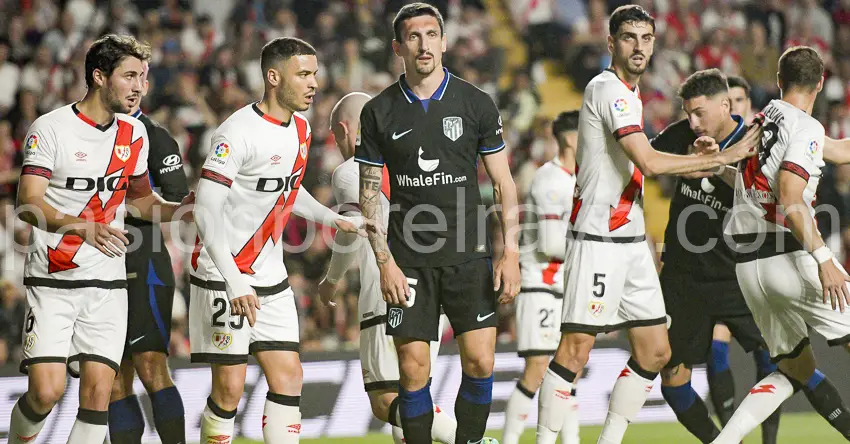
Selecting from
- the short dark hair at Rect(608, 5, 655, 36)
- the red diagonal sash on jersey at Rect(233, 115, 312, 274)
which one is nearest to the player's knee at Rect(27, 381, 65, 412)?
the red diagonal sash on jersey at Rect(233, 115, 312, 274)

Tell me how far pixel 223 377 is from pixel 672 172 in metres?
2.76

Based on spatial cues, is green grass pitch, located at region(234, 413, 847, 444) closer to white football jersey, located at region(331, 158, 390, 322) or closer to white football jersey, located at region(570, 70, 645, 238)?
white football jersey, located at region(331, 158, 390, 322)

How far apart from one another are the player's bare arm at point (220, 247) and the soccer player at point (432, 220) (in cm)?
71

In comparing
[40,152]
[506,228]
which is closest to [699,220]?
[506,228]

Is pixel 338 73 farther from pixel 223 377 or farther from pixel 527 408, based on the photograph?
pixel 223 377

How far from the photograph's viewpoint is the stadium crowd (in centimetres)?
1160

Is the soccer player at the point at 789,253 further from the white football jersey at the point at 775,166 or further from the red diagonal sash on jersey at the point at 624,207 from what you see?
the red diagonal sash on jersey at the point at 624,207

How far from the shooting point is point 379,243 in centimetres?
566

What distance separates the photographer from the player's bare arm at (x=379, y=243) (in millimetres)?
5594

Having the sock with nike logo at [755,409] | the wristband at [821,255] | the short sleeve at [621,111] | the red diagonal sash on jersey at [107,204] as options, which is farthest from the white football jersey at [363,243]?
the wristband at [821,255]

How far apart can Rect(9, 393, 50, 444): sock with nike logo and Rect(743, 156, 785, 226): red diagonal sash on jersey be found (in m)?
4.26

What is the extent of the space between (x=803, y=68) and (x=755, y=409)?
203 cm

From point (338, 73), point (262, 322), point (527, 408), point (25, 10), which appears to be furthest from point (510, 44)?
point (262, 322)

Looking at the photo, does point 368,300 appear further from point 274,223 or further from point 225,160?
point 225,160
